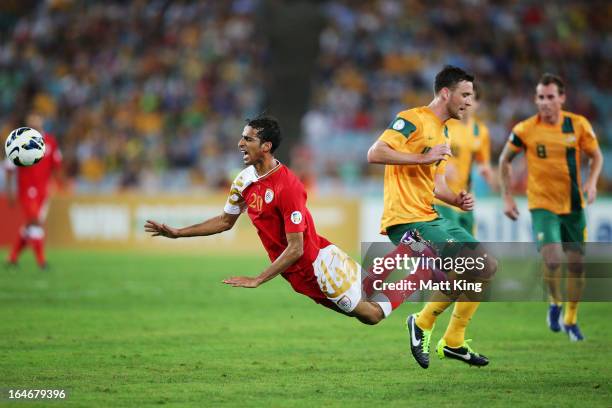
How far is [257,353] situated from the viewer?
9.80 metres

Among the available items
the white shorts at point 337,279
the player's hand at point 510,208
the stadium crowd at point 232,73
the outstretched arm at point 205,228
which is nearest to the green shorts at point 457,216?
the player's hand at point 510,208

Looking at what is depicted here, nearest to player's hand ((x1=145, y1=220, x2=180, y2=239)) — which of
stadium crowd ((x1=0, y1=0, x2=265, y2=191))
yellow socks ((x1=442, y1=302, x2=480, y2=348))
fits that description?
yellow socks ((x1=442, y1=302, x2=480, y2=348))

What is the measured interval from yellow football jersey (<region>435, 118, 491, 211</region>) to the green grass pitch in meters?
1.74

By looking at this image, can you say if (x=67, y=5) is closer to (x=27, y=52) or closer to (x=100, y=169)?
(x=27, y=52)

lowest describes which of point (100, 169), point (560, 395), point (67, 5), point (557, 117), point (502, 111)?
point (560, 395)

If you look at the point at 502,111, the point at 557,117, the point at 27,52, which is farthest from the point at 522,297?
the point at 27,52

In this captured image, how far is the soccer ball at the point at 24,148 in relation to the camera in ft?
33.7

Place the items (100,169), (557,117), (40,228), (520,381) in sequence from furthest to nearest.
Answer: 1. (100,169)
2. (40,228)
3. (557,117)
4. (520,381)

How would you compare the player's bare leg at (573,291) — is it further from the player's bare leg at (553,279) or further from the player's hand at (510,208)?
the player's hand at (510,208)

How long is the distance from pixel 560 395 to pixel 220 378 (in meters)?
2.67

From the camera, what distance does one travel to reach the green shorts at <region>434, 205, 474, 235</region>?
484 inches

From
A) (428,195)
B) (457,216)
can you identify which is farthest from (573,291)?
(428,195)

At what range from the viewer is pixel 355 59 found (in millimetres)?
28625

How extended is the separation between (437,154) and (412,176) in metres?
0.50
